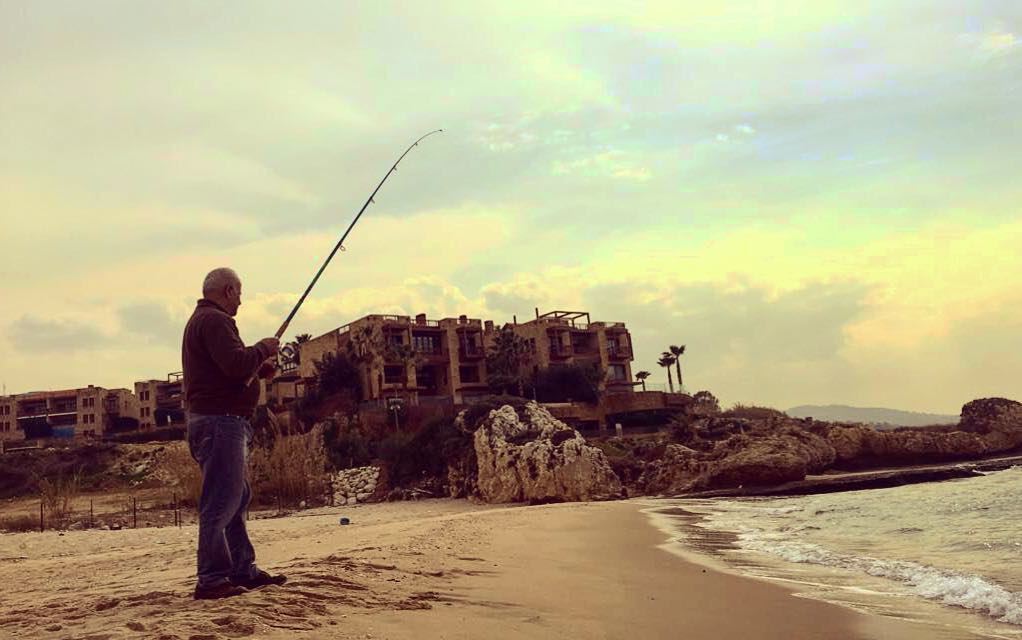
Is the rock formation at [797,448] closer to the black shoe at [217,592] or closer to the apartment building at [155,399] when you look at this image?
the black shoe at [217,592]

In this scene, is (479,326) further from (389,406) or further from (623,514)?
(623,514)

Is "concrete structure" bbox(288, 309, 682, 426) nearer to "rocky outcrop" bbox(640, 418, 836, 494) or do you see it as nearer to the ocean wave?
"rocky outcrop" bbox(640, 418, 836, 494)

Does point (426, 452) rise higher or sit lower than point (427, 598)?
higher

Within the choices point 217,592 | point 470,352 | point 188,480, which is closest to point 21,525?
point 188,480

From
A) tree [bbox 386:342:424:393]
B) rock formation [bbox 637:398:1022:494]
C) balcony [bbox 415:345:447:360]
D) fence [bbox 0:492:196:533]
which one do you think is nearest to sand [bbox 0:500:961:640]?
fence [bbox 0:492:196:533]

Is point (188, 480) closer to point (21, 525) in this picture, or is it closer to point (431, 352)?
point (21, 525)

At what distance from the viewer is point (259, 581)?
184 inches

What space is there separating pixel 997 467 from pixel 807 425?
10.7m

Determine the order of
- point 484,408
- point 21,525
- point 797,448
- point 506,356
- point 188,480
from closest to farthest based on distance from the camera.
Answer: point 21,525, point 188,480, point 484,408, point 797,448, point 506,356

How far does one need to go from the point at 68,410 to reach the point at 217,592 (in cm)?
7767

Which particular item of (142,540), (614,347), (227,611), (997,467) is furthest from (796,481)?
(614,347)

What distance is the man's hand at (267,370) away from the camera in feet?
16.4

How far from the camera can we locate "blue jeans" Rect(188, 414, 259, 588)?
4465 millimetres

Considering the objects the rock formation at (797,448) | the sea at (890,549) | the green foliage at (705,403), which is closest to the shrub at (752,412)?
the green foliage at (705,403)
